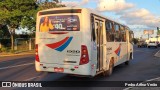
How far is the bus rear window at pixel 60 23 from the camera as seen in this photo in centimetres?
1259

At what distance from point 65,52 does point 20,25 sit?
27.8 metres

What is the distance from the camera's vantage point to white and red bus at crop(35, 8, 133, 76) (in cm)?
1232

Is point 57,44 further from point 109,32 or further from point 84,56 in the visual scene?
point 109,32

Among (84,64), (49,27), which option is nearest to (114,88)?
(84,64)

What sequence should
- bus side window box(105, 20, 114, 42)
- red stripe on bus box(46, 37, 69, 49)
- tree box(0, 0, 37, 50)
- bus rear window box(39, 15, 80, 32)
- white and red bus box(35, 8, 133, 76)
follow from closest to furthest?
1. white and red bus box(35, 8, 133, 76)
2. bus rear window box(39, 15, 80, 32)
3. red stripe on bus box(46, 37, 69, 49)
4. bus side window box(105, 20, 114, 42)
5. tree box(0, 0, 37, 50)

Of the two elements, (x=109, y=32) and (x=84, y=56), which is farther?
(x=109, y=32)

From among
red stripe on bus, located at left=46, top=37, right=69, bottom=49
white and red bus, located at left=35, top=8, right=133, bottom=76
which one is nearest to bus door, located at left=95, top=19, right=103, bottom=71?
white and red bus, located at left=35, top=8, right=133, bottom=76

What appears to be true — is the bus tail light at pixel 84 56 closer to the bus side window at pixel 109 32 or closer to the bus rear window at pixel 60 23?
the bus rear window at pixel 60 23

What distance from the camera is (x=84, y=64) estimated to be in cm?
1221

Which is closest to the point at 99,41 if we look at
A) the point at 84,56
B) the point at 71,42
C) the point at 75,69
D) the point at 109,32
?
the point at 71,42

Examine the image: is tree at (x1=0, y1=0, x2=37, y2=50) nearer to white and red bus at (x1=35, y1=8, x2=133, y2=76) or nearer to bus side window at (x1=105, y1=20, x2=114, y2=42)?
bus side window at (x1=105, y1=20, x2=114, y2=42)

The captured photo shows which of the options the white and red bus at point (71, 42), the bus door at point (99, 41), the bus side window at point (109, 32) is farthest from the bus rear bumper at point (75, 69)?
the bus side window at point (109, 32)

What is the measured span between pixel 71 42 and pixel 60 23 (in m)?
0.95

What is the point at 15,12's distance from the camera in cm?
3797
